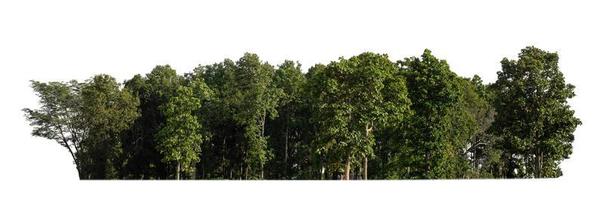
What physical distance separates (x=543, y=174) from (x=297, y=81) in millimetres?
30768

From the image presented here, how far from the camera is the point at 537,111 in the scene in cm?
5288

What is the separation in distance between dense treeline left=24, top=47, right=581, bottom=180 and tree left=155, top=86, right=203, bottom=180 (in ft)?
0.46

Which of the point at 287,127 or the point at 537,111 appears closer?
the point at 537,111

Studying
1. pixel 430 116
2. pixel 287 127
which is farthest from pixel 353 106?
pixel 287 127

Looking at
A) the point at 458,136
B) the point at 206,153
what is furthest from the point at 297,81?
the point at 458,136

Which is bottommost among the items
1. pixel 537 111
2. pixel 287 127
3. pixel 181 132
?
pixel 181 132

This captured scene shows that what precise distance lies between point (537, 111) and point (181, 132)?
32895mm

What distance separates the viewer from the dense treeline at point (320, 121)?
5322cm

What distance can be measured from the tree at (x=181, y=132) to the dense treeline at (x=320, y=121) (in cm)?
14

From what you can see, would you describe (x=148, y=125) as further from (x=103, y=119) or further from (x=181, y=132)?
(x=181, y=132)

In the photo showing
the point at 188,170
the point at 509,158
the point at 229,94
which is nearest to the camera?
the point at 509,158

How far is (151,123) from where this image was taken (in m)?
77.4

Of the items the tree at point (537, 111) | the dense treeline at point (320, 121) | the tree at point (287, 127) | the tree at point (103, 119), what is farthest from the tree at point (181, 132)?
the tree at point (537, 111)

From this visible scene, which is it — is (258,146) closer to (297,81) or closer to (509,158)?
(297,81)
